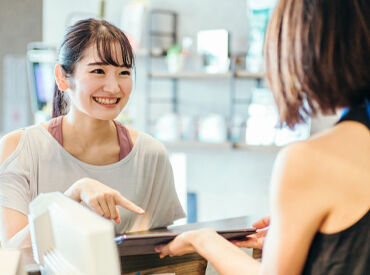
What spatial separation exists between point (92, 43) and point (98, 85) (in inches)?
5.4

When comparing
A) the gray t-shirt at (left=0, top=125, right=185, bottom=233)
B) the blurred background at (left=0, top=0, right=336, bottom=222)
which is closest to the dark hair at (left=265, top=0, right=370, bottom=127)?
the gray t-shirt at (left=0, top=125, right=185, bottom=233)

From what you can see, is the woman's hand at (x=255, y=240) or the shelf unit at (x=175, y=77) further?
the shelf unit at (x=175, y=77)

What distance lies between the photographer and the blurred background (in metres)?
3.86

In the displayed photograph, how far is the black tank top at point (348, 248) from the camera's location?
0.85 metres

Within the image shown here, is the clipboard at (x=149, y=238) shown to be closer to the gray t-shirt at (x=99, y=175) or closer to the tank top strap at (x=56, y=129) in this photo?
the gray t-shirt at (x=99, y=175)

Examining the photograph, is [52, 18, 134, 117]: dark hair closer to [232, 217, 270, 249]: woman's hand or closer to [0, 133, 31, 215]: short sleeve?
[0, 133, 31, 215]: short sleeve

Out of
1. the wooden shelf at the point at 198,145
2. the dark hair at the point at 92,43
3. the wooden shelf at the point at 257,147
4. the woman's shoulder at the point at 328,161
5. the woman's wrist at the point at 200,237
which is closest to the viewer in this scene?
the woman's shoulder at the point at 328,161

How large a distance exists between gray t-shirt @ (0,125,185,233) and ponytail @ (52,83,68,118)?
195mm

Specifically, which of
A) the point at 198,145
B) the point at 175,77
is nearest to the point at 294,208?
the point at 198,145

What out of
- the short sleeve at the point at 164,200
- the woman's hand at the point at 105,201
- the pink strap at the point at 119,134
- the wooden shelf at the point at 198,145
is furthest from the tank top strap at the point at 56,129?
the wooden shelf at the point at 198,145

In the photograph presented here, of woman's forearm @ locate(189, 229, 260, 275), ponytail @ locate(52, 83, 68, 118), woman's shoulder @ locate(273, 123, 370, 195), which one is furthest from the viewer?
ponytail @ locate(52, 83, 68, 118)

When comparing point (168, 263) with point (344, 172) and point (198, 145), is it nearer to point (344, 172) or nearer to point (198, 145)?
point (344, 172)

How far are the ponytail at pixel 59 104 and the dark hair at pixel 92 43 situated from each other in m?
0.19

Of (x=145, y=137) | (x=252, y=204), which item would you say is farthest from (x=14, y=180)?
(x=252, y=204)
